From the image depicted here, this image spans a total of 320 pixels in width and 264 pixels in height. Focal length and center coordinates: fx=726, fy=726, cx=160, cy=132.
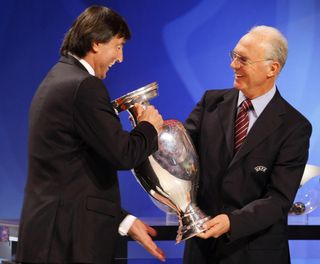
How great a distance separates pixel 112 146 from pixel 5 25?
2405 millimetres

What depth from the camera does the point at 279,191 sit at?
6.66ft

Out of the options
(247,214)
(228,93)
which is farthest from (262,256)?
(228,93)

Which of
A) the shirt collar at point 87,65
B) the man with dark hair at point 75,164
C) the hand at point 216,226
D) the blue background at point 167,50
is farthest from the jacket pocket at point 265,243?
the blue background at point 167,50

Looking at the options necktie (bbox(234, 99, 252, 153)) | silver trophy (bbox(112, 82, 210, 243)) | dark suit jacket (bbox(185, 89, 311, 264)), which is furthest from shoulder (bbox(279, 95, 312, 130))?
silver trophy (bbox(112, 82, 210, 243))

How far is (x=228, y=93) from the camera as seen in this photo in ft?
7.26

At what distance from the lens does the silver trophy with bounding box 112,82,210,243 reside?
1.88m

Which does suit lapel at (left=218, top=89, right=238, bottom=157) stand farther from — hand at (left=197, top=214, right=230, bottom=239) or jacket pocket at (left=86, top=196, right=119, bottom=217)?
jacket pocket at (left=86, top=196, right=119, bottom=217)

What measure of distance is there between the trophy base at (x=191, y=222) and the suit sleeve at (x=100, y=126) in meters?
0.27

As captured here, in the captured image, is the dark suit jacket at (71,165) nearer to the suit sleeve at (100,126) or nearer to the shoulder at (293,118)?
the suit sleeve at (100,126)

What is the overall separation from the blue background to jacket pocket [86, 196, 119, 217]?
214 cm

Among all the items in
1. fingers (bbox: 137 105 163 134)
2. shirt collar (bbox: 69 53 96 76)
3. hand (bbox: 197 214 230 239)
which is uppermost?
shirt collar (bbox: 69 53 96 76)

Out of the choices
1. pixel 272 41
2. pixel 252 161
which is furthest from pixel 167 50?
pixel 252 161

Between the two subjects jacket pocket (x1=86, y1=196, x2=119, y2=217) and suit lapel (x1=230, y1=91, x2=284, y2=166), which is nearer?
jacket pocket (x1=86, y1=196, x2=119, y2=217)

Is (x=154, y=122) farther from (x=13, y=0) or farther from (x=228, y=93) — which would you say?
(x=13, y=0)
